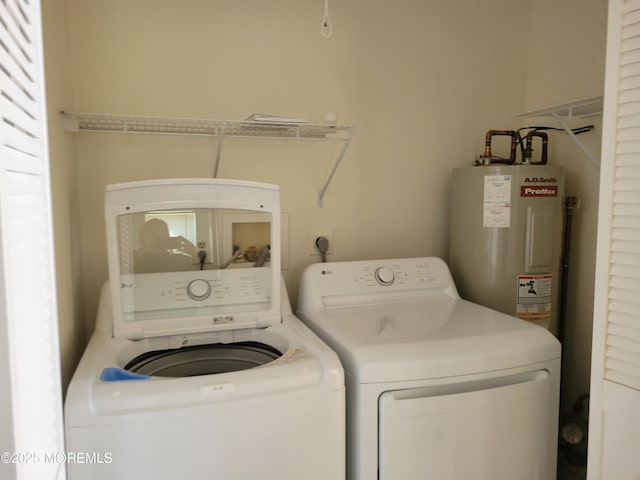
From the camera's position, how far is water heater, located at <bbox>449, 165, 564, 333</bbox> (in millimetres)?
1998

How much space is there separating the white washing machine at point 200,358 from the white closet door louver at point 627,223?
2.28 feet

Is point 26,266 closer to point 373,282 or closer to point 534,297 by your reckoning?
point 373,282

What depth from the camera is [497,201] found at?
2020 millimetres

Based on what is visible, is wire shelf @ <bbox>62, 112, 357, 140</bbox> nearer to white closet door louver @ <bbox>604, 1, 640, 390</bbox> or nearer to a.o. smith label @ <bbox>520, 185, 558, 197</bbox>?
a.o. smith label @ <bbox>520, 185, 558, 197</bbox>

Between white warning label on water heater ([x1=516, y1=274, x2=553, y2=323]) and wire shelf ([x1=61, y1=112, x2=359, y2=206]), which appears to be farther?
white warning label on water heater ([x1=516, y1=274, x2=553, y2=323])

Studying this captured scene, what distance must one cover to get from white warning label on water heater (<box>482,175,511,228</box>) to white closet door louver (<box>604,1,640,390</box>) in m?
0.90

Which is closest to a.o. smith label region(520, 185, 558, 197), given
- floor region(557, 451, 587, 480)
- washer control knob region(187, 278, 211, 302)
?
floor region(557, 451, 587, 480)

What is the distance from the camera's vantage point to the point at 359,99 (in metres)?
2.25

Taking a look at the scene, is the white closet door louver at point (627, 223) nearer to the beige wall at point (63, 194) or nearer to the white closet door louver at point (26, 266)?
the white closet door louver at point (26, 266)

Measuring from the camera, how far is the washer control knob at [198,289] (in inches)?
67.9

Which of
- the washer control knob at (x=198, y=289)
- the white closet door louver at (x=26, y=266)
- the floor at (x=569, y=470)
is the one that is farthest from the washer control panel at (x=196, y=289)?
the floor at (x=569, y=470)

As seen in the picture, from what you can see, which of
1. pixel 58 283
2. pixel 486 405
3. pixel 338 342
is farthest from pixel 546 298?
pixel 58 283

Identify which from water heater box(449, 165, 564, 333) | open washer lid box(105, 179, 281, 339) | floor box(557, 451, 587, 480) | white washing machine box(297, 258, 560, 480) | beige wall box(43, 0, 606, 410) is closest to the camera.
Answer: white washing machine box(297, 258, 560, 480)

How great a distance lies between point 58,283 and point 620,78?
154 centimetres
